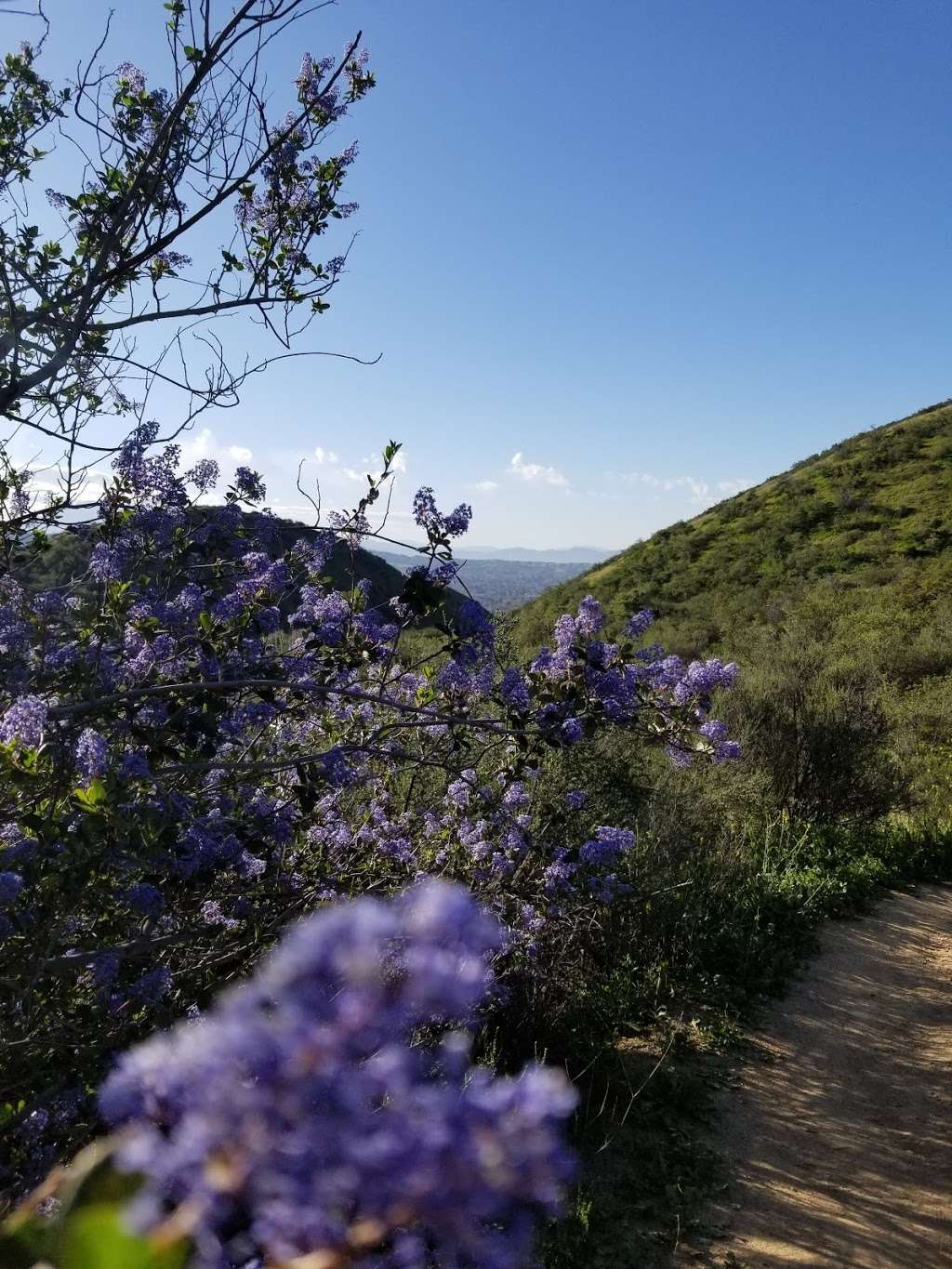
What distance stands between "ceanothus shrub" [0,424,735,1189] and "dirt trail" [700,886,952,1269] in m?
1.51

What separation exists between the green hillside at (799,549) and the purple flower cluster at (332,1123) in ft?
86.9

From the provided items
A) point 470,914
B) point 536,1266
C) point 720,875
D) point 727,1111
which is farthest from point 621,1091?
point 470,914

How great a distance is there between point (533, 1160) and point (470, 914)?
0.63ft

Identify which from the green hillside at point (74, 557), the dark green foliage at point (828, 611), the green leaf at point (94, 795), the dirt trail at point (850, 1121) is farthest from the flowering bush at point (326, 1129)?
the dark green foliage at point (828, 611)

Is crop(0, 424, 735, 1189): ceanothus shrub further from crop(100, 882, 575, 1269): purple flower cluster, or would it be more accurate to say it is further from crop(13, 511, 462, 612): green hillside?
crop(100, 882, 575, 1269): purple flower cluster

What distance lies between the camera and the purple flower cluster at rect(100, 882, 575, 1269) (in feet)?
1.73

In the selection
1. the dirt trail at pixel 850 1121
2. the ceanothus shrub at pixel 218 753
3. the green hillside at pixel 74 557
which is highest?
the green hillside at pixel 74 557

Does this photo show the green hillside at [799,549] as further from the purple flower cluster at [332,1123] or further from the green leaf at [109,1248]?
the green leaf at [109,1248]

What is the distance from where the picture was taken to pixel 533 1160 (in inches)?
22.5

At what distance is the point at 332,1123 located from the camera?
1.77 ft

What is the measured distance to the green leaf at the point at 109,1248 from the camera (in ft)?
1.41

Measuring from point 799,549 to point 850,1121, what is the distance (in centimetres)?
3337

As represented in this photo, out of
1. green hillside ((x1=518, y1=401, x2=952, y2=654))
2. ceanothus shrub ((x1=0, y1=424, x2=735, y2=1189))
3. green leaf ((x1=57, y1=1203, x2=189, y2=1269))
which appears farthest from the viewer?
green hillside ((x1=518, y1=401, x2=952, y2=654))

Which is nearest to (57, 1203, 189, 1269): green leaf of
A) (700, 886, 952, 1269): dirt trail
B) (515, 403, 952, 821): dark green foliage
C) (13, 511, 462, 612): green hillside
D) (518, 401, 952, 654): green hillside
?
(13, 511, 462, 612): green hillside
